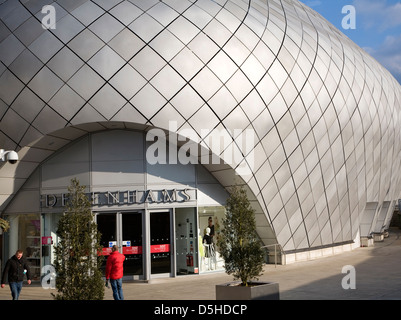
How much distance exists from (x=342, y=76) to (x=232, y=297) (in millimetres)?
14702

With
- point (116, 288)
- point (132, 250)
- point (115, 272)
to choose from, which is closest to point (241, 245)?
point (115, 272)

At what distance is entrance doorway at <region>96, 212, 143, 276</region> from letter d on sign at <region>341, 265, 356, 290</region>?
7655 millimetres

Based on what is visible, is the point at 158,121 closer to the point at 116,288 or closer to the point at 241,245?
the point at 116,288

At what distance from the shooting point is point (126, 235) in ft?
62.5

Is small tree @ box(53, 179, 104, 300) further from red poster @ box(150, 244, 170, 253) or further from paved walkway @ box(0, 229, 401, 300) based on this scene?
red poster @ box(150, 244, 170, 253)

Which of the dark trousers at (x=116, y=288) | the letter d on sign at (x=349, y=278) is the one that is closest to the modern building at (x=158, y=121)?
the letter d on sign at (x=349, y=278)

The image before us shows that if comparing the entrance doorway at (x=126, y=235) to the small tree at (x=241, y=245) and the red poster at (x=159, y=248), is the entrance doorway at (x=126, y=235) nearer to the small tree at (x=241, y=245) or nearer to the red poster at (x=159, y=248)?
the red poster at (x=159, y=248)

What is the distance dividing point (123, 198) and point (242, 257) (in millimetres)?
7660

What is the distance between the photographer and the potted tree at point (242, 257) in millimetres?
11859

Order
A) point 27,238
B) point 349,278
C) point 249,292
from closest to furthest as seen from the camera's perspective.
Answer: point 249,292, point 349,278, point 27,238

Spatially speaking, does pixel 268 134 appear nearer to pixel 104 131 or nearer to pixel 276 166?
pixel 276 166

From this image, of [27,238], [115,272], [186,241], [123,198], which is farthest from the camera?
[27,238]

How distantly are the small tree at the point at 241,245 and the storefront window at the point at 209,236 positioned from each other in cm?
686

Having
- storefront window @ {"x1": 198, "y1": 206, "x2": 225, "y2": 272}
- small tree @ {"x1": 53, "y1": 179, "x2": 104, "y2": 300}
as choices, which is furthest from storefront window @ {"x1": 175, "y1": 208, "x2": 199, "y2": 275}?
small tree @ {"x1": 53, "y1": 179, "x2": 104, "y2": 300}
